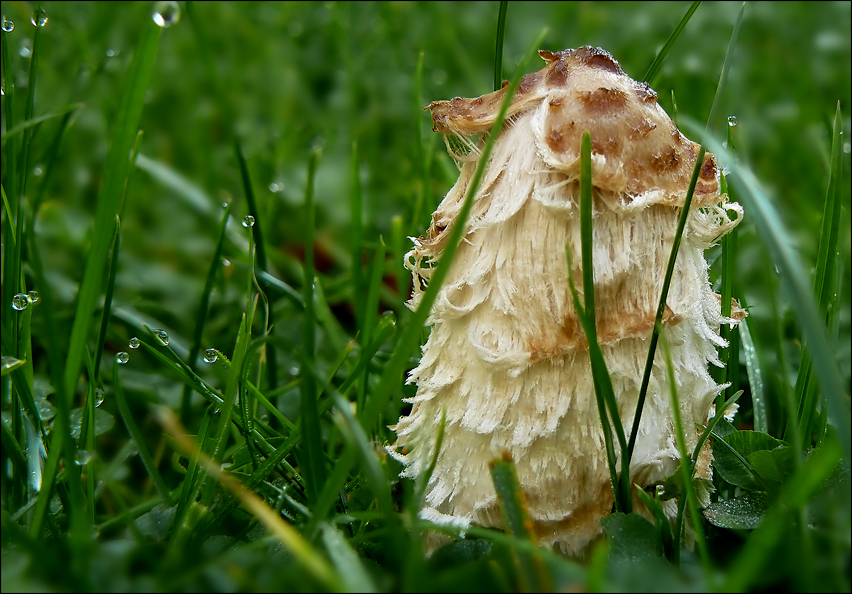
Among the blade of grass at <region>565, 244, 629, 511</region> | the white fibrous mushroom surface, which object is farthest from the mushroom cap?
the blade of grass at <region>565, 244, 629, 511</region>

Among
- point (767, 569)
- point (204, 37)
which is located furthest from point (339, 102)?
point (767, 569)

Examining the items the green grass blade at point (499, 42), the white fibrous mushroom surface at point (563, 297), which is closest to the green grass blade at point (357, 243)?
the green grass blade at point (499, 42)

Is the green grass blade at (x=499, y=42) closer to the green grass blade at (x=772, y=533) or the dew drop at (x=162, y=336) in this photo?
the dew drop at (x=162, y=336)

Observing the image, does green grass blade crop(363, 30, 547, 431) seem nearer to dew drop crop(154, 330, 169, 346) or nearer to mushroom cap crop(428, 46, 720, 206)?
mushroom cap crop(428, 46, 720, 206)

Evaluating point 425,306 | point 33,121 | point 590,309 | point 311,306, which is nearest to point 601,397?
point 590,309

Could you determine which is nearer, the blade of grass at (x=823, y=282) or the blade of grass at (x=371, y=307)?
the blade of grass at (x=823, y=282)

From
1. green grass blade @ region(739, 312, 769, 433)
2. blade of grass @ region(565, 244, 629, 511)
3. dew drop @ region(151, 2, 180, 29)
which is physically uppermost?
dew drop @ region(151, 2, 180, 29)

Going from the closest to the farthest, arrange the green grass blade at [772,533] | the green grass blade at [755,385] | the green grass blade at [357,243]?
the green grass blade at [772,533] < the green grass blade at [755,385] < the green grass blade at [357,243]

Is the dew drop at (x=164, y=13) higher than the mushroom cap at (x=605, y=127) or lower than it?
higher
